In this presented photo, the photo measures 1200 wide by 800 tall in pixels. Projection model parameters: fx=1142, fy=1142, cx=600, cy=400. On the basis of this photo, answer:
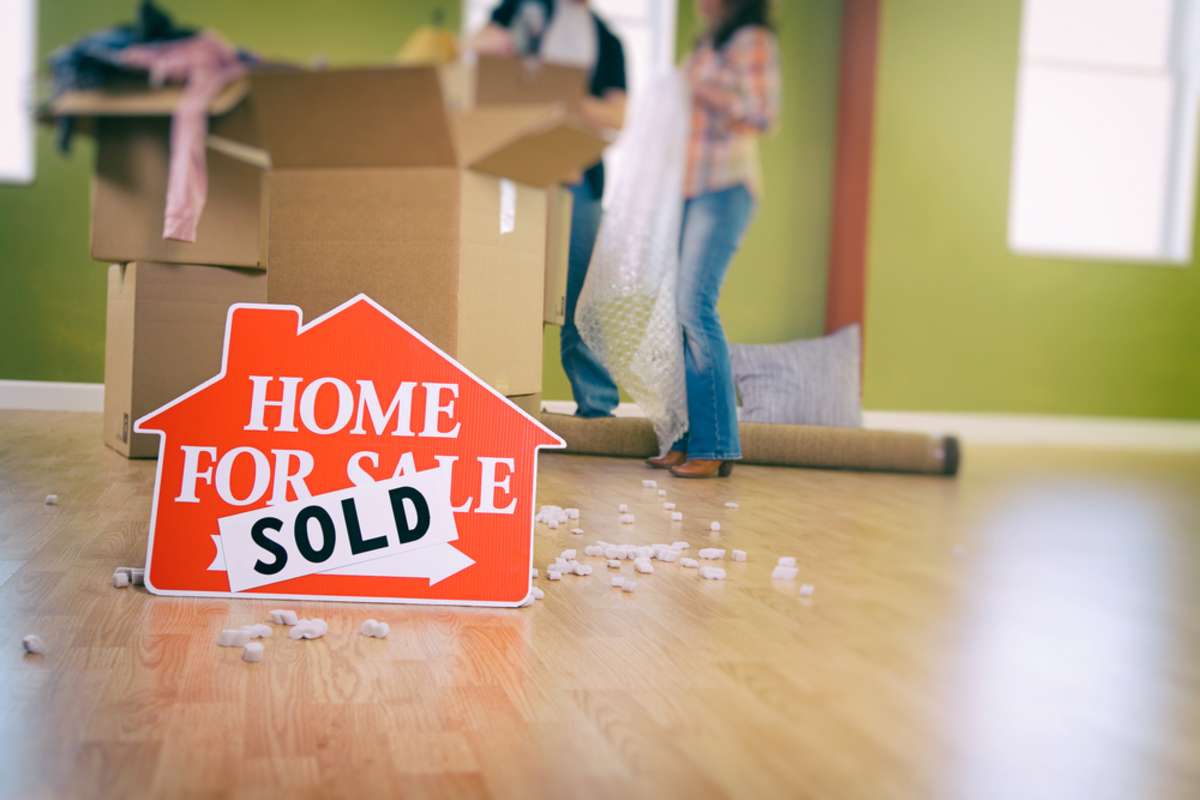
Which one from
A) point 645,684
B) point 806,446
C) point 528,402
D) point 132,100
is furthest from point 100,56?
point 806,446

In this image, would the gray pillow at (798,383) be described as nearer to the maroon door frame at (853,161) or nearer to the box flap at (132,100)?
the maroon door frame at (853,161)

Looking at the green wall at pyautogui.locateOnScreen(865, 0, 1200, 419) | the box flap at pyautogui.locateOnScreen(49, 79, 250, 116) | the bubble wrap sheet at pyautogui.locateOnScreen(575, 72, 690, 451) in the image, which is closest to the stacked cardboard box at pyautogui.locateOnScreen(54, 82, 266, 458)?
the box flap at pyautogui.locateOnScreen(49, 79, 250, 116)

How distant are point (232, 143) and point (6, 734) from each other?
62 centimetres

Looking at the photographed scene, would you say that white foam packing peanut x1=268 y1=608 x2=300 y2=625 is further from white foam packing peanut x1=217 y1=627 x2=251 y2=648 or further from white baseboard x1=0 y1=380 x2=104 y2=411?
white baseboard x1=0 y1=380 x2=104 y2=411

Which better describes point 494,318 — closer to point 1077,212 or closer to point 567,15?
point 567,15

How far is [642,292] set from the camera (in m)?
2.31

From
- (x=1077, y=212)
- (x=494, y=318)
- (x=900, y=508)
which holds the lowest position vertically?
(x=900, y=508)

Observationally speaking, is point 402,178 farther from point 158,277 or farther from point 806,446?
point 806,446

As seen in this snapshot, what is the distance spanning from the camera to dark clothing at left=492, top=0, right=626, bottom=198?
99 centimetres

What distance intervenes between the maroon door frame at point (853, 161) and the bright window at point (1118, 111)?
54cm

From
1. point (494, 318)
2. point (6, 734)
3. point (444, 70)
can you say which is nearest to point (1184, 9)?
point (494, 318)

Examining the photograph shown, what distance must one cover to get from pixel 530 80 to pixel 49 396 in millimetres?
2934

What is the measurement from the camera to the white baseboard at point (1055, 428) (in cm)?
411

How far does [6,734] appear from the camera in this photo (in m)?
0.75
